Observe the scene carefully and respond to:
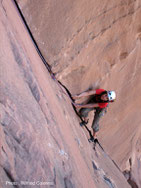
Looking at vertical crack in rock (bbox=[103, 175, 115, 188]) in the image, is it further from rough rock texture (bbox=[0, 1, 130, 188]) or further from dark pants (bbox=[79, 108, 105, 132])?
rough rock texture (bbox=[0, 1, 130, 188])

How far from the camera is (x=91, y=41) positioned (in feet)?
11.0

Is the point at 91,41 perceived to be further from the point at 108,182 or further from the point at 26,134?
the point at 26,134

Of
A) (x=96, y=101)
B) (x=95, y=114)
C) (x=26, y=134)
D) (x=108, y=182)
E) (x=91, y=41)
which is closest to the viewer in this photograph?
(x=26, y=134)

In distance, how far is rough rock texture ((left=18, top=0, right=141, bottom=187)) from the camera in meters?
3.04

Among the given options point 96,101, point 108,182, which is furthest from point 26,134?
point 96,101

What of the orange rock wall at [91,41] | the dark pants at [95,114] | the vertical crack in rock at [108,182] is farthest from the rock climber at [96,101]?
the vertical crack in rock at [108,182]

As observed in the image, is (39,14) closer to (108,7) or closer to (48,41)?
(48,41)

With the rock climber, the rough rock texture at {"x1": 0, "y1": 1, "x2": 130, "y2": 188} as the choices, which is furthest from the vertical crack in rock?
the rough rock texture at {"x1": 0, "y1": 1, "x2": 130, "y2": 188}

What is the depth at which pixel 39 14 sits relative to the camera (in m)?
2.98

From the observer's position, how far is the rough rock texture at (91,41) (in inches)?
120

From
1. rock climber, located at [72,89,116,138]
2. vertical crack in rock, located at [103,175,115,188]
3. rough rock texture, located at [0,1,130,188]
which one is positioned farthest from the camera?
rock climber, located at [72,89,116,138]

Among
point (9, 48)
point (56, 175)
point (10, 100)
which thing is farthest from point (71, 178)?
point (9, 48)

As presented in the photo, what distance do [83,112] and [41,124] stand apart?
6.86ft

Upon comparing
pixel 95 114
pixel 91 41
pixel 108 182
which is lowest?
pixel 108 182
